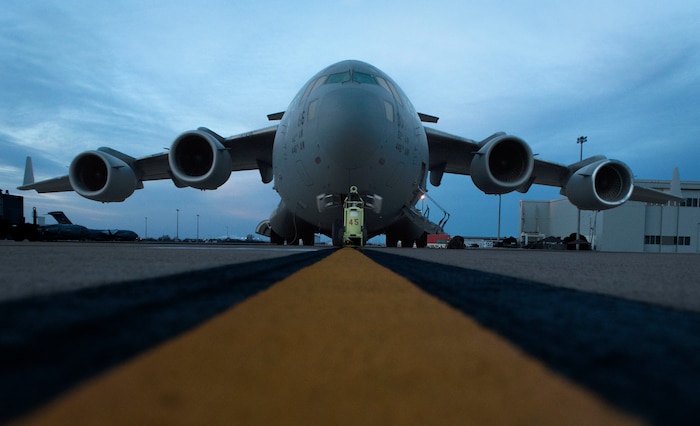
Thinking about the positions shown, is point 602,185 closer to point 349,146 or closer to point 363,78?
point 363,78

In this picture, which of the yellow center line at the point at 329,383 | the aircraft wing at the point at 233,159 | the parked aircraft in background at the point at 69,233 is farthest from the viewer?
the parked aircraft in background at the point at 69,233

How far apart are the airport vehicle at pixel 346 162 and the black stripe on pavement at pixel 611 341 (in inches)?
189

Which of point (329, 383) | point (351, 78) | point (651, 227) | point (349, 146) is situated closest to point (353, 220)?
point (349, 146)

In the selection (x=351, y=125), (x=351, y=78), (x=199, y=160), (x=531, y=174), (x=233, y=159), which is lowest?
(x=531, y=174)

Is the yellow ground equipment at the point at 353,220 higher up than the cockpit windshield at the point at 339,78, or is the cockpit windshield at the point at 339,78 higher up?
the cockpit windshield at the point at 339,78

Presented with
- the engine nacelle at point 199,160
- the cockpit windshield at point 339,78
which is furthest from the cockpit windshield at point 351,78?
the engine nacelle at point 199,160

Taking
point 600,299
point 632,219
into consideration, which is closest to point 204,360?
point 600,299

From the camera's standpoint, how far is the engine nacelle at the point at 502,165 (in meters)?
7.68

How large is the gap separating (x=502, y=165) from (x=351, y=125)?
13.1 feet

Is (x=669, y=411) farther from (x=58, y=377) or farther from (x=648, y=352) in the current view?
(x=58, y=377)

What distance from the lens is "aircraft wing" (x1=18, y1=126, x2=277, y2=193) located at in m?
9.05

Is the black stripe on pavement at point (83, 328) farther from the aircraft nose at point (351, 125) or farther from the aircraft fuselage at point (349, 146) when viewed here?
the aircraft fuselage at point (349, 146)

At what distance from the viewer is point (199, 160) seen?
26.4 ft

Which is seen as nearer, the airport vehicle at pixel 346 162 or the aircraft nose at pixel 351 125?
the aircraft nose at pixel 351 125
